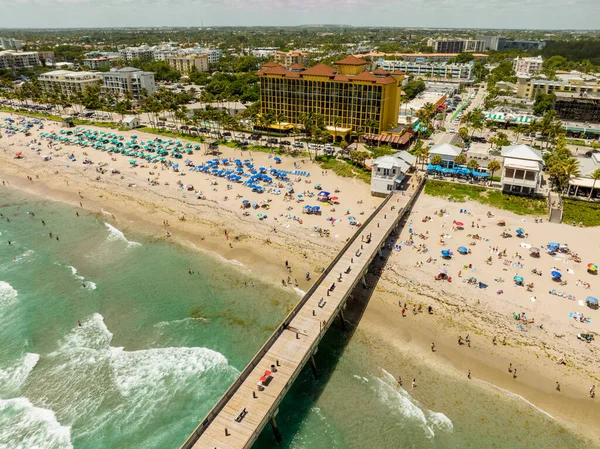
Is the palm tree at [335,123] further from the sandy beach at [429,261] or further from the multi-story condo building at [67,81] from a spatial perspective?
the multi-story condo building at [67,81]

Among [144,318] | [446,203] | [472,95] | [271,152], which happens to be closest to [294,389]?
[144,318]

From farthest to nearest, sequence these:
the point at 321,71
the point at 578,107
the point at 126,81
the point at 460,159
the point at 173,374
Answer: the point at 126,81 → the point at 578,107 → the point at 321,71 → the point at 460,159 → the point at 173,374

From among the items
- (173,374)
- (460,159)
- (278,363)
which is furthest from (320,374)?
(460,159)

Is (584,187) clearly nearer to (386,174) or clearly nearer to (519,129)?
(386,174)

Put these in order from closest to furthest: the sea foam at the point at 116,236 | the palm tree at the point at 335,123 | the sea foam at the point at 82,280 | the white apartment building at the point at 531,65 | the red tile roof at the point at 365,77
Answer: the sea foam at the point at 82,280
the sea foam at the point at 116,236
the red tile roof at the point at 365,77
the palm tree at the point at 335,123
the white apartment building at the point at 531,65

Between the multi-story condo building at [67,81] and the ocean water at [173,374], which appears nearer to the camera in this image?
the ocean water at [173,374]

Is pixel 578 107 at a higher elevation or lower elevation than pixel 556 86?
lower

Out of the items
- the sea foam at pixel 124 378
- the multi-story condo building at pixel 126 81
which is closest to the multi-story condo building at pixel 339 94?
the sea foam at pixel 124 378
